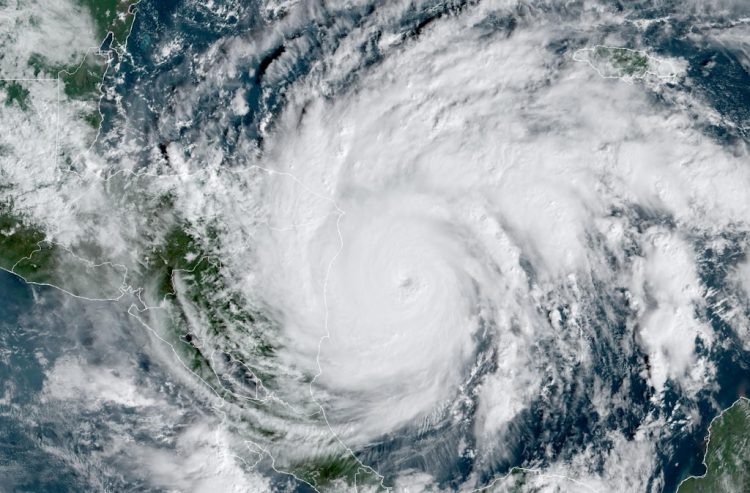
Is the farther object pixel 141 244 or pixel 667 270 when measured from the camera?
pixel 141 244

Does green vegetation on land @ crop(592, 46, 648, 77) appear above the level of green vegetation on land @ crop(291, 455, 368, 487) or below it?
above

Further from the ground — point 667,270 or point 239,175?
point 239,175

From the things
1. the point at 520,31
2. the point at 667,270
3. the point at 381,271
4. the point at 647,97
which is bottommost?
the point at 667,270

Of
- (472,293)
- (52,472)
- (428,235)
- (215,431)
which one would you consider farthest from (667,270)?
(52,472)

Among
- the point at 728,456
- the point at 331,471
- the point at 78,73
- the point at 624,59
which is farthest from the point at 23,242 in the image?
the point at 728,456

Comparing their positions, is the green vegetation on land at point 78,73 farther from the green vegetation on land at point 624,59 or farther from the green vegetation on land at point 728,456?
the green vegetation on land at point 728,456

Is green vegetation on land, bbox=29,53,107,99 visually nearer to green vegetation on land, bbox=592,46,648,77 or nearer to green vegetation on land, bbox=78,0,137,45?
green vegetation on land, bbox=78,0,137,45

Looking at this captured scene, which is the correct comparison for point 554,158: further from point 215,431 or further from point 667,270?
point 215,431

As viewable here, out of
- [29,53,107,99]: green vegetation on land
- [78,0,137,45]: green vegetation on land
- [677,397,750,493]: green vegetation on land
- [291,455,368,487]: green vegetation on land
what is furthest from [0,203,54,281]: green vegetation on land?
[677,397,750,493]: green vegetation on land
